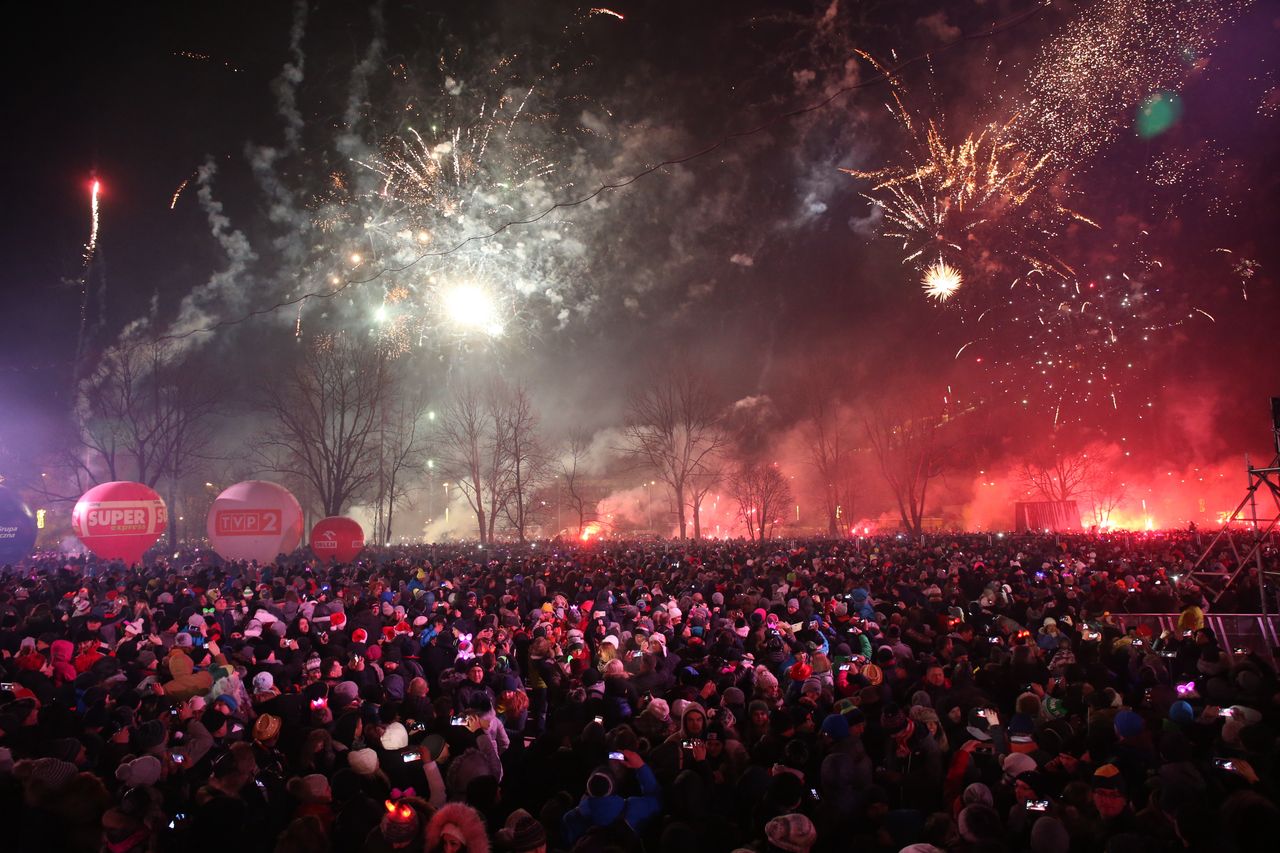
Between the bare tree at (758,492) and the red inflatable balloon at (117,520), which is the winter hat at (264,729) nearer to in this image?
the red inflatable balloon at (117,520)

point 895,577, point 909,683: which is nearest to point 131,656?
point 909,683

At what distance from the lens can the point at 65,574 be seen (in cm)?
1611

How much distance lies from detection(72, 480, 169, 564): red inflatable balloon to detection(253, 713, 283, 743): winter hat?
18.2 m

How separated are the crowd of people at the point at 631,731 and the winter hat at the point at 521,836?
0.04ft

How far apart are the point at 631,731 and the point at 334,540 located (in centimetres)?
2280

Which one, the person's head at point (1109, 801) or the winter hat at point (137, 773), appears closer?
the person's head at point (1109, 801)

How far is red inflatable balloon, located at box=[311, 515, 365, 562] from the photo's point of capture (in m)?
Result: 25.3

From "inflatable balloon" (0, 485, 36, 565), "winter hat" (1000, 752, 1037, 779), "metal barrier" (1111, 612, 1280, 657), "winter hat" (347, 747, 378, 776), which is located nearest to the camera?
"winter hat" (1000, 752, 1037, 779)

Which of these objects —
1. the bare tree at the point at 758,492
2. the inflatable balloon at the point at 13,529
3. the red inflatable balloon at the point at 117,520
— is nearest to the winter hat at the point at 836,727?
the red inflatable balloon at the point at 117,520

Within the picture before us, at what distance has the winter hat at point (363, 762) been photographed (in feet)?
16.8

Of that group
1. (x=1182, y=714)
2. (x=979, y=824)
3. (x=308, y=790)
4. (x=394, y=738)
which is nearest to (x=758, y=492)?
(x=1182, y=714)

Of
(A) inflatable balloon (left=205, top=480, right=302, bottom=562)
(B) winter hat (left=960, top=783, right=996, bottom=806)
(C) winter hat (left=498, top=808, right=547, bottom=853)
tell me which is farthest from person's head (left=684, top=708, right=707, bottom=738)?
(A) inflatable balloon (left=205, top=480, right=302, bottom=562)

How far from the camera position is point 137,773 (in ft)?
16.4

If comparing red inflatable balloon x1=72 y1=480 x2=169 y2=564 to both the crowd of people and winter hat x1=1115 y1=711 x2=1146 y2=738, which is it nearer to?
the crowd of people
